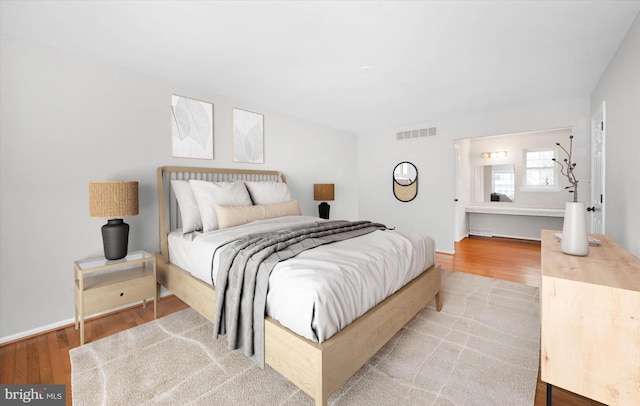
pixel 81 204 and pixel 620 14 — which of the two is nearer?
pixel 620 14

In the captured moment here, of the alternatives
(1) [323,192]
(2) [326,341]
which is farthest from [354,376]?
(1) [323,192]

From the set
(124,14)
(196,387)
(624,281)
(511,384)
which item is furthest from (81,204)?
(624,281)

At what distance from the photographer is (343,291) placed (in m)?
1.56

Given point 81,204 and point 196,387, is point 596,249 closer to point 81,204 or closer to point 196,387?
point 196,387

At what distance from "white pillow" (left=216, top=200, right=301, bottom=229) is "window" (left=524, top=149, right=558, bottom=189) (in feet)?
18.3

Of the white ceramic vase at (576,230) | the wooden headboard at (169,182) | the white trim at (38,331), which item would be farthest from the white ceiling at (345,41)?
the white trim at (38,331)

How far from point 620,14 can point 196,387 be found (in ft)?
12.3

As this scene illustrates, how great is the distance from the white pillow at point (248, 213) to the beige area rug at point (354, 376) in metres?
0.95

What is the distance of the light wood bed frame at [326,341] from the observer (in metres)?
1.37

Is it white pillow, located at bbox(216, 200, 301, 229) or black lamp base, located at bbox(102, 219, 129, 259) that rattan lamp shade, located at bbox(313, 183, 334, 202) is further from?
black lamp base, located at bbox(102, 219, 129, 259)

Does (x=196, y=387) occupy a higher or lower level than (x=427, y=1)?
lower

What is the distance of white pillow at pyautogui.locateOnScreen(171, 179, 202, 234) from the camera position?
109 inches

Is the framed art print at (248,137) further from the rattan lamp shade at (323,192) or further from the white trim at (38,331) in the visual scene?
the white trim at (38,331)

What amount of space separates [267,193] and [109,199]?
5.27 ft
